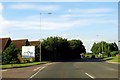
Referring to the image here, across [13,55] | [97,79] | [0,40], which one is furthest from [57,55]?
[97,79]

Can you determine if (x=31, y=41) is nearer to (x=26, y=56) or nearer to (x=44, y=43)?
(x=44, y=43)

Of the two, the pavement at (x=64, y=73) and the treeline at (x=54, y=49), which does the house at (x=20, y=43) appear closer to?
the treeline at (x=54, y=49)

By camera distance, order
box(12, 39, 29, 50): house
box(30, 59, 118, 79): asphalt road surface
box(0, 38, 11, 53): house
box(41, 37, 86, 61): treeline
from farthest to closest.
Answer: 1. box(12, 39, 29, 50): house
2. box(41, 37, 86, 61): treeline
3. box(0, 38, 11, 53): house
4. box(30, 59, 118, 79): asphalt road surface

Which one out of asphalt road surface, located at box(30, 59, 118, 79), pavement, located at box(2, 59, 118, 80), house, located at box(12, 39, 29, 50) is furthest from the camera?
house, located at box(12, 39, 29, 50)

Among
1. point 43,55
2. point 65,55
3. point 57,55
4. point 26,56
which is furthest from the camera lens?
point 65,55

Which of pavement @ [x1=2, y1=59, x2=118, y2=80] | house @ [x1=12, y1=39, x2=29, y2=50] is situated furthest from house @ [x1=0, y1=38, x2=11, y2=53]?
pavement @ [x1=2, y1=59, x2=118, y2=80]

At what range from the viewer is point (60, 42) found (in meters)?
100

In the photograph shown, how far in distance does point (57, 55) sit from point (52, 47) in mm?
8519

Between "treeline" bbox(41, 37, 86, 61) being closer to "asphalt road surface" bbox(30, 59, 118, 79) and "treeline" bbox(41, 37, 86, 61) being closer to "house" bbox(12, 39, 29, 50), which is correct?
"house" bbox(12, 39, 29, 50)

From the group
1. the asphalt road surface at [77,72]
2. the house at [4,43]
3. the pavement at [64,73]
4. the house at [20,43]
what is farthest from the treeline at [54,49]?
the pavement at [64,73]

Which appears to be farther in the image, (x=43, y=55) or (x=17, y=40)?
(x=17, y=40)

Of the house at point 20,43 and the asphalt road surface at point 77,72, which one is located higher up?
the house at point 20,43

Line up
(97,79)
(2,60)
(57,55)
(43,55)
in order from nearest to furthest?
1. (97,79)
2. (2,60)
3. (43,55)
4. (57,55)

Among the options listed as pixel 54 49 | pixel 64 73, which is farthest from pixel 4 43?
pixel 64 73
